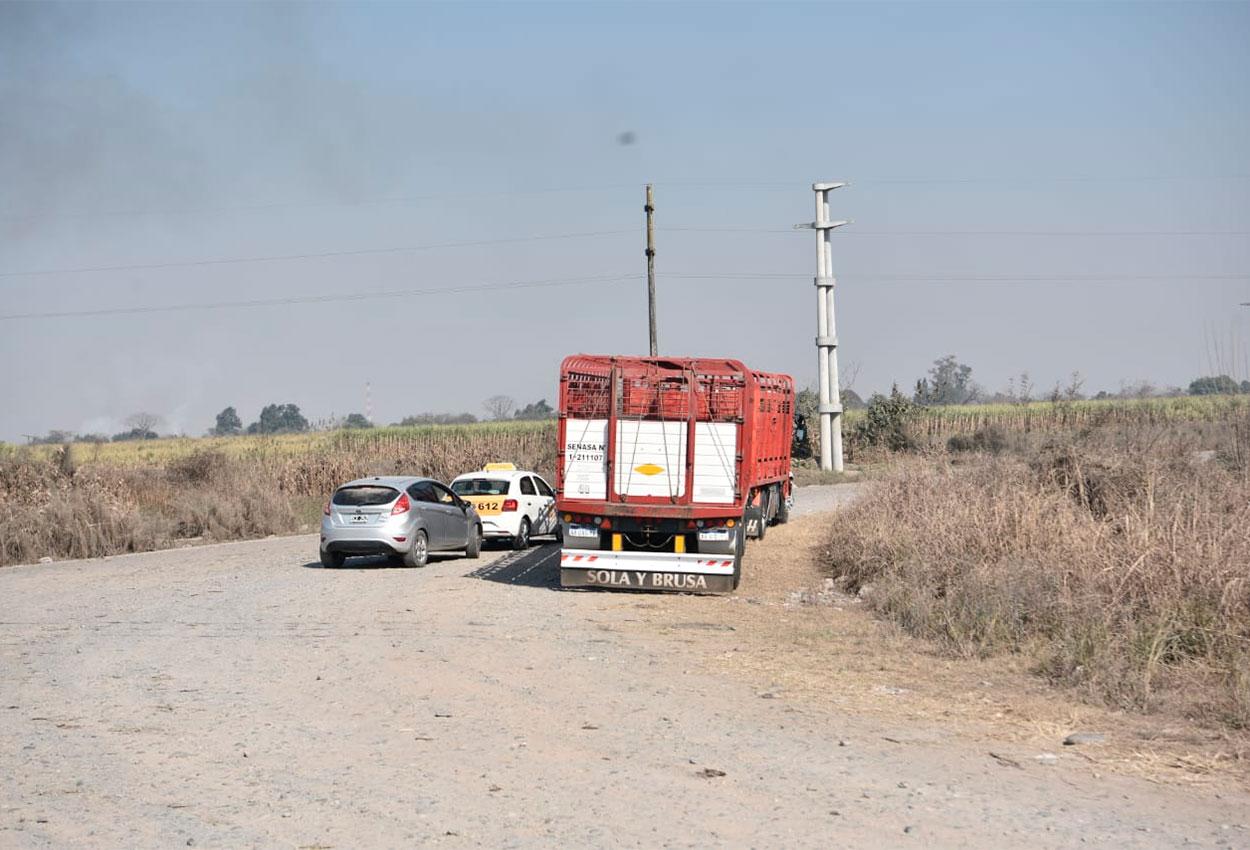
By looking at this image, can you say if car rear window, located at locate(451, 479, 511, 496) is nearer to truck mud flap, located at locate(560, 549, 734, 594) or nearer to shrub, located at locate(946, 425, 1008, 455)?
truck mud flap, located at locate(560, 549, 734, 594)

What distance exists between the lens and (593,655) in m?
13.4

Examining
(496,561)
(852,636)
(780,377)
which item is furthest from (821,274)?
(852,636)

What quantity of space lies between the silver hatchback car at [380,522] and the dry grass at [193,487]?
29.1 ft

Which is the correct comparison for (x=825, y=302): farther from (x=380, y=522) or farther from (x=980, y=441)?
(x=380, y=522)

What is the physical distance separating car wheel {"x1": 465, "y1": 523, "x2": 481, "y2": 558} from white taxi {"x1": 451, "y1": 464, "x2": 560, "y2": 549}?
3.88 feet

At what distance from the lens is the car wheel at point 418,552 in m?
23.5

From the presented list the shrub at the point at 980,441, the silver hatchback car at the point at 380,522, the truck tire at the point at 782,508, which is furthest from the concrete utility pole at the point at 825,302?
the silver hatchback car at the point at 380,522

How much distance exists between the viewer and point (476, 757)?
344 inches

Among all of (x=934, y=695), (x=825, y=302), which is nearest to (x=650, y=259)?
(x=825, y=302)

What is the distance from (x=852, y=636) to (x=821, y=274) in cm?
3714

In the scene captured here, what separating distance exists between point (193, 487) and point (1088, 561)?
30281 mm

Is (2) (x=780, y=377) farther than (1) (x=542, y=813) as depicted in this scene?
Yes

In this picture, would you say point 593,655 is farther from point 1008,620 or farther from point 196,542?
point 196,542

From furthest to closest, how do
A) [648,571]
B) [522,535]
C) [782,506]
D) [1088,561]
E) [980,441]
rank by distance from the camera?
[980,441]
[782,506]
[522,535]
[648,571]
[1088,561]
